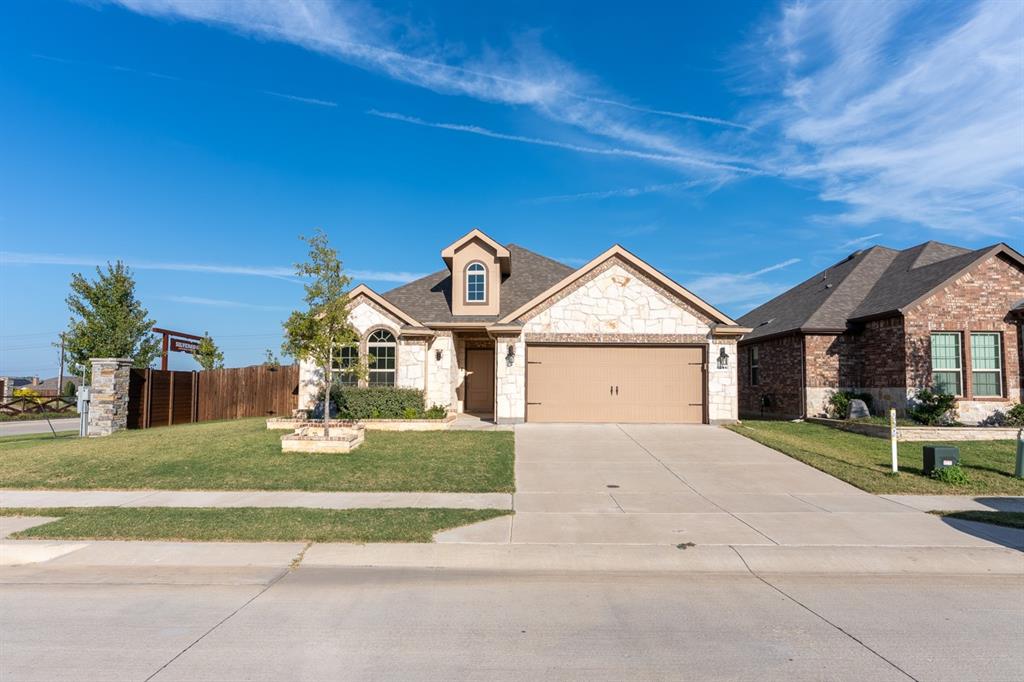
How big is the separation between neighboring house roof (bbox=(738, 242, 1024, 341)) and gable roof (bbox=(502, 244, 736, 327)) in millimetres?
4246

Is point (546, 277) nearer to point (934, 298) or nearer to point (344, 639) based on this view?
point (934, 298)

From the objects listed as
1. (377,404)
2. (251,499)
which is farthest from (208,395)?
(251,499)

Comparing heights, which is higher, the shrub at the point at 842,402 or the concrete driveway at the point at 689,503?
the shrub at the point at 842,402

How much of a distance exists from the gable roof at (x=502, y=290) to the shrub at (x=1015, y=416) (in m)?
15.5

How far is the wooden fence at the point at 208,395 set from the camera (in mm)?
18312

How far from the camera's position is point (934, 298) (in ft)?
59.4

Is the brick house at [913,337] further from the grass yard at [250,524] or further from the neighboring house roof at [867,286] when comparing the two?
the grass yard at [250,524]

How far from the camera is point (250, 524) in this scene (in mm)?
7668

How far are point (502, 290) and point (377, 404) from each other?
7717 millimetres

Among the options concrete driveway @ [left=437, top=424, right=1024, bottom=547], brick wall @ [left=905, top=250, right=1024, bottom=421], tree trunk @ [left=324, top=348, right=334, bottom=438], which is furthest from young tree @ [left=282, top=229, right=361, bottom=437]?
brick wall @ [left=905, top=250, right=1024, bottom=421]

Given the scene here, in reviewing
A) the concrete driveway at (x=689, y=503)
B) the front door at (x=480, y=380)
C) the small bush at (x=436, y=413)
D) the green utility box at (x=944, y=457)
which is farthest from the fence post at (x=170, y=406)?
the green utility box at (x=944, y=457)

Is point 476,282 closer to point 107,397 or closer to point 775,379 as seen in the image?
→ point 107,397

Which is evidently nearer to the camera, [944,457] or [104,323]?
[944,457]

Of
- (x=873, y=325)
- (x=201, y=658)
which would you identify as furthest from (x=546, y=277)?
(x=201, y=658)
